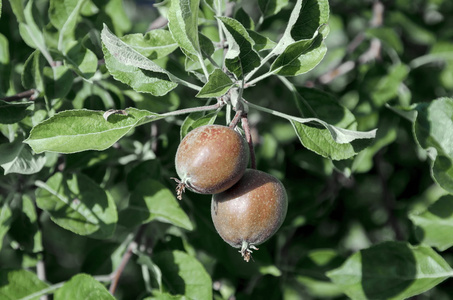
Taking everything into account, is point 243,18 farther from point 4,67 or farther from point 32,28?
point 4,67

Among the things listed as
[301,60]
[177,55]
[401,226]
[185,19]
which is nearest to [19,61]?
[177,55]

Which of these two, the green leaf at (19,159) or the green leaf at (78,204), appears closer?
the green leaf at (19,159)

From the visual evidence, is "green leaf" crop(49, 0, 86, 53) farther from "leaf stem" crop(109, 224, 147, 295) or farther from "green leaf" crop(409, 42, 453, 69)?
"green leaf" crop(409, 42, 453, 69)

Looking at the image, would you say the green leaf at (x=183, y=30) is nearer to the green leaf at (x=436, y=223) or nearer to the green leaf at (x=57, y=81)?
the green leaf at (x=57, y=81)

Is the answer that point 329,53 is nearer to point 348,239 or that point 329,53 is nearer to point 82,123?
point 348,239

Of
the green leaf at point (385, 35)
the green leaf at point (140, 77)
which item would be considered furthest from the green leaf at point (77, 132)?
the green leaf at point (385, 35)

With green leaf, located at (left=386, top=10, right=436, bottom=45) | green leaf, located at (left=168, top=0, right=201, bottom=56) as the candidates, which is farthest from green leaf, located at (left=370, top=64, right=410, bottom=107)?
green leaf, located at (left=168, top=0, right=201, bottom=56)
